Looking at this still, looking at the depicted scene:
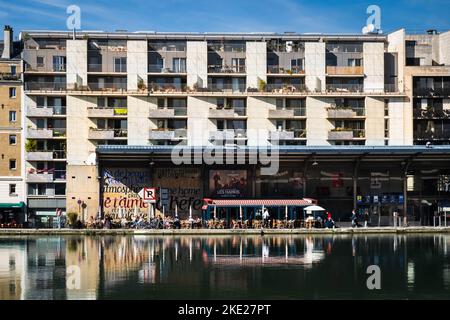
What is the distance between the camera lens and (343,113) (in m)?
95.7

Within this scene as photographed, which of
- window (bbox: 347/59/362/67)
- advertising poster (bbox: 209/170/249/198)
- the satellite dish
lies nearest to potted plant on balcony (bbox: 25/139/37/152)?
the satellite dish

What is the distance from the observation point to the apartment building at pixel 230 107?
87562mm

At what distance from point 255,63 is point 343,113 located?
38.7ft

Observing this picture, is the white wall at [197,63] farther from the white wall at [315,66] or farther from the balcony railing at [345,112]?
the balcony railing at [345,112]

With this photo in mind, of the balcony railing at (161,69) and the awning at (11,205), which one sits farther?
the balcony railing at (161,69)

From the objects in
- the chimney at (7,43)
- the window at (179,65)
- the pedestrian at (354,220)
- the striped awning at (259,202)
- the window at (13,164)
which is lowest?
the pedestrian at (354,220)

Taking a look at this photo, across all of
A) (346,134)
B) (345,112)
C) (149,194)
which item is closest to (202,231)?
Answer: (149,194)

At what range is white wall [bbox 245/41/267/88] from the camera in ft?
315

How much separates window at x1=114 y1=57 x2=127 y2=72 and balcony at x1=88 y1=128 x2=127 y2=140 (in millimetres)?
7290

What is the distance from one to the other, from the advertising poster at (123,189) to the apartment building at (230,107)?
171cm

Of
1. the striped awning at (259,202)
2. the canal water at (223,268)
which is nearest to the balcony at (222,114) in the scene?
the striped awning at (259,202)

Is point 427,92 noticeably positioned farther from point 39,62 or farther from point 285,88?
point 39,62
